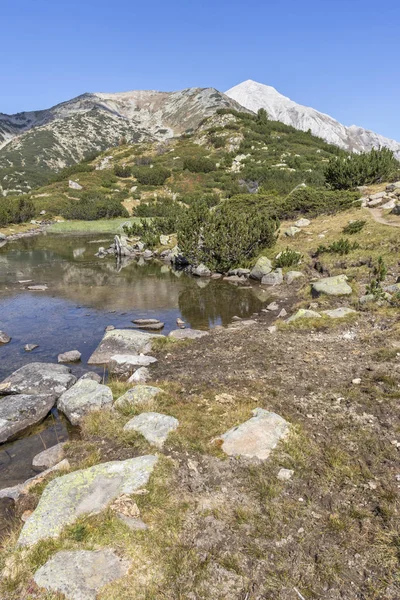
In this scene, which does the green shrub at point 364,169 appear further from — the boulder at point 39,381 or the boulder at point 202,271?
the boulder at point 39,381

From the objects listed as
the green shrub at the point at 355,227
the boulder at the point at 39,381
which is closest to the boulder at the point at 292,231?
the green shrub at the point at 355,227

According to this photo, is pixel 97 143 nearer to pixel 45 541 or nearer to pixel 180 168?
pixel 180 168

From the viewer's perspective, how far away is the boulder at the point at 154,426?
6793 mm

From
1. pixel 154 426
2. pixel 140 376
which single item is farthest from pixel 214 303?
pixel 154 426

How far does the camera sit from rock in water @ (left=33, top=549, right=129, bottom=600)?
12.9ft

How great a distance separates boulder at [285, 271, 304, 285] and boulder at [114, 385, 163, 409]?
14.1 m

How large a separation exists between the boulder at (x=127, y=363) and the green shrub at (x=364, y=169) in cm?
3154

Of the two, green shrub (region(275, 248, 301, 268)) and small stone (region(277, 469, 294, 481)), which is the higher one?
green shrub (region(275, 248, 301, 268))

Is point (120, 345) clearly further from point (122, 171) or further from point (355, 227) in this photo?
point (122, 171)

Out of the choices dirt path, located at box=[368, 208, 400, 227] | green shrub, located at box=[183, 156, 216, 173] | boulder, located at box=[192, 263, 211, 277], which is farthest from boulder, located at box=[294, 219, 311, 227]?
green shrub, located at box=[183, 156, 216, 173]

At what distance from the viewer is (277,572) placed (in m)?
4.27

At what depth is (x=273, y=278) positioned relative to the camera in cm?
2161

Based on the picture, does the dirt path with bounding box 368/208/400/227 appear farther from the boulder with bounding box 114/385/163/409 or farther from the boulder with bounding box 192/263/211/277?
the boulder with bounding box 114/385/163/409

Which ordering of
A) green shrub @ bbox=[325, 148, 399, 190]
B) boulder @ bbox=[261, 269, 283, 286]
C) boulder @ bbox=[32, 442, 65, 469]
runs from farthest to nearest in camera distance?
1. green shrub @ bbox=[325, 148, 399, 190]
2. boulder @ bbox=[261, 269, 283, 286]
3. boulder @ bbox=[32, 442, 65, 469]
